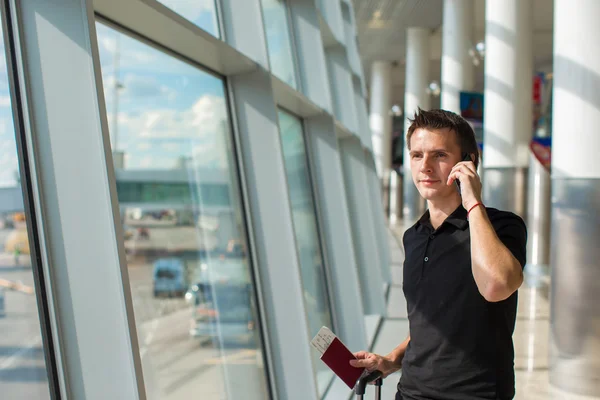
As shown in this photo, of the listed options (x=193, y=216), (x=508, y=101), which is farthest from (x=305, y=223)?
(x=508, y=101)

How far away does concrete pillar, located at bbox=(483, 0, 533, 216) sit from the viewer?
13203 mm

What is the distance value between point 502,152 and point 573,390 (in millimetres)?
8184

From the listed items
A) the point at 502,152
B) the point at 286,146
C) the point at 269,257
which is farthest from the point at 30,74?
the point at 502,152

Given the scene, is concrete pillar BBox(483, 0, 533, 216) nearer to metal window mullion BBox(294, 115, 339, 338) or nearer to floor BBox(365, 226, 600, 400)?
floor BBox(365, 226, 600, 400)

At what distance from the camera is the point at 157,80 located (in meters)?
4.25

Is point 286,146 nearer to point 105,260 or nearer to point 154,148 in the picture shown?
point 154,148

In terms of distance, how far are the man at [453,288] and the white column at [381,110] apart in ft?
108

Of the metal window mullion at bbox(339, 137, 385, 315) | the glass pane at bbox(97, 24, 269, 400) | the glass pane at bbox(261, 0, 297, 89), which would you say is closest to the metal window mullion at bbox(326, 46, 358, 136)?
the metal window mullion at bbox(339, 137, 385, 315)

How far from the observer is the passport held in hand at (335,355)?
2186 millimetres

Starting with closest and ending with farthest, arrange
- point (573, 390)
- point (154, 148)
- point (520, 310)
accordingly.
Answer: point (154, 148)
point (573, 390)
point (520, 310)

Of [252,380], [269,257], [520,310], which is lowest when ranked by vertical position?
[520,310]

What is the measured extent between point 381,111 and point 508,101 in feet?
72.2

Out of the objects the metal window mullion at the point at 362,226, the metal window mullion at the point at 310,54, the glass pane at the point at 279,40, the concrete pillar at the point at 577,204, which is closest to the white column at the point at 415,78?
the metal window mullion at the point at 362,226

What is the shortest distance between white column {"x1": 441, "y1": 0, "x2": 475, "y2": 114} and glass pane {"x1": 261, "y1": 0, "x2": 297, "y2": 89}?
41.1 feet
